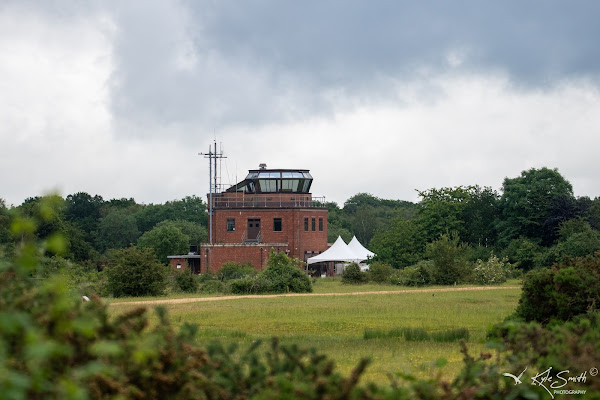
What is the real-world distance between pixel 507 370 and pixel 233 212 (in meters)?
65.7

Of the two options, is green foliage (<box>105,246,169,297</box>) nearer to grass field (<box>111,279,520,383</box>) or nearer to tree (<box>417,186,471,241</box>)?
grass field (<box>111,279,520,383</box>)

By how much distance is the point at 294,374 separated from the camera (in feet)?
20.0

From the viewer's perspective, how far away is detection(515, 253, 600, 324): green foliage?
54.8ft

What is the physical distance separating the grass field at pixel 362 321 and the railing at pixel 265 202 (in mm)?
36171

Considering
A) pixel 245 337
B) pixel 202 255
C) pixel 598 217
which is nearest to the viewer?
pixel 245 337

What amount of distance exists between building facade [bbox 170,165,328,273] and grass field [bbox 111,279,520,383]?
35.6 meters

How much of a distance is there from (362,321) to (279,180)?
168 ft

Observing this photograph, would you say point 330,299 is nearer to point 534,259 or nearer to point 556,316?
point 556,316

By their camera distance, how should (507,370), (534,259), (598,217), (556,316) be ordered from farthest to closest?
1. (598,217)
2. (534,259)
3. (556,316)
4. (507,370)

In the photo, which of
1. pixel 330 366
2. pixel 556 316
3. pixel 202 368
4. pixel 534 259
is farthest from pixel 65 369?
pixel 534 259

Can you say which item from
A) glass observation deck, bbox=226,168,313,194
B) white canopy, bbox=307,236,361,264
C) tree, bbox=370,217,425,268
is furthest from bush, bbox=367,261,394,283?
glass observation deck, bbox=226,168,313,194

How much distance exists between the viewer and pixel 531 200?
69.2 metres

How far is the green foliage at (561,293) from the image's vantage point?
16.7 m

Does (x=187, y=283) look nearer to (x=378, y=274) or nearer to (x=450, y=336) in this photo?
(x=378, y=274)
